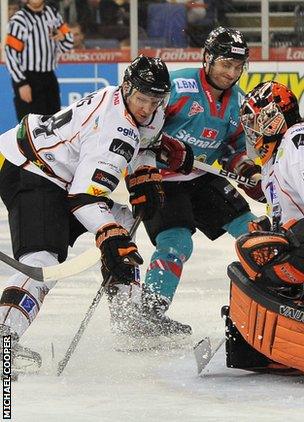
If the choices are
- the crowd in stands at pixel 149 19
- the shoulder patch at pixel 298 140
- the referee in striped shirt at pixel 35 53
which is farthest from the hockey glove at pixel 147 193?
the crowd in stands at pixel 149 19

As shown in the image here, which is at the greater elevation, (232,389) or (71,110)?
(71,110)

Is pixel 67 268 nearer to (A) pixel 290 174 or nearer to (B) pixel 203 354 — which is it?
(B) pixel 203 354

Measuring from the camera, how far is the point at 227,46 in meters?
4.64

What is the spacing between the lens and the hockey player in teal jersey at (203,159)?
4.54 metres

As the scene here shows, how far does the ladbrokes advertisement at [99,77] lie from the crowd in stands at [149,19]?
0.47m

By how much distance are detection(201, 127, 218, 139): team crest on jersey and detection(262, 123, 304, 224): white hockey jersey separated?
0.95 metres

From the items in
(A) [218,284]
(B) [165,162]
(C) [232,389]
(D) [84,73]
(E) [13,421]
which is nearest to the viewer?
(E) [13,421]

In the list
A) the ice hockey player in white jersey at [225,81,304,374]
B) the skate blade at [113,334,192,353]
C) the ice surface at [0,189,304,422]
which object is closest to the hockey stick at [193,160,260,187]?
the ice surface at [0,189,304,422]

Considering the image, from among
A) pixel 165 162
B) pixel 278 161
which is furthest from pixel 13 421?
pixel 165 162

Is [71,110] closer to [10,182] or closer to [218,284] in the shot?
[10,182]

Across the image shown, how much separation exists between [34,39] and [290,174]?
19.4 feet

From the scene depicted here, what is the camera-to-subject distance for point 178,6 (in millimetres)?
9859

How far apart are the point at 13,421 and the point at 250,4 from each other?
23.0 feet

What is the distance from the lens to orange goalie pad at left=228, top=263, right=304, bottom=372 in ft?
Answer: 11.7
